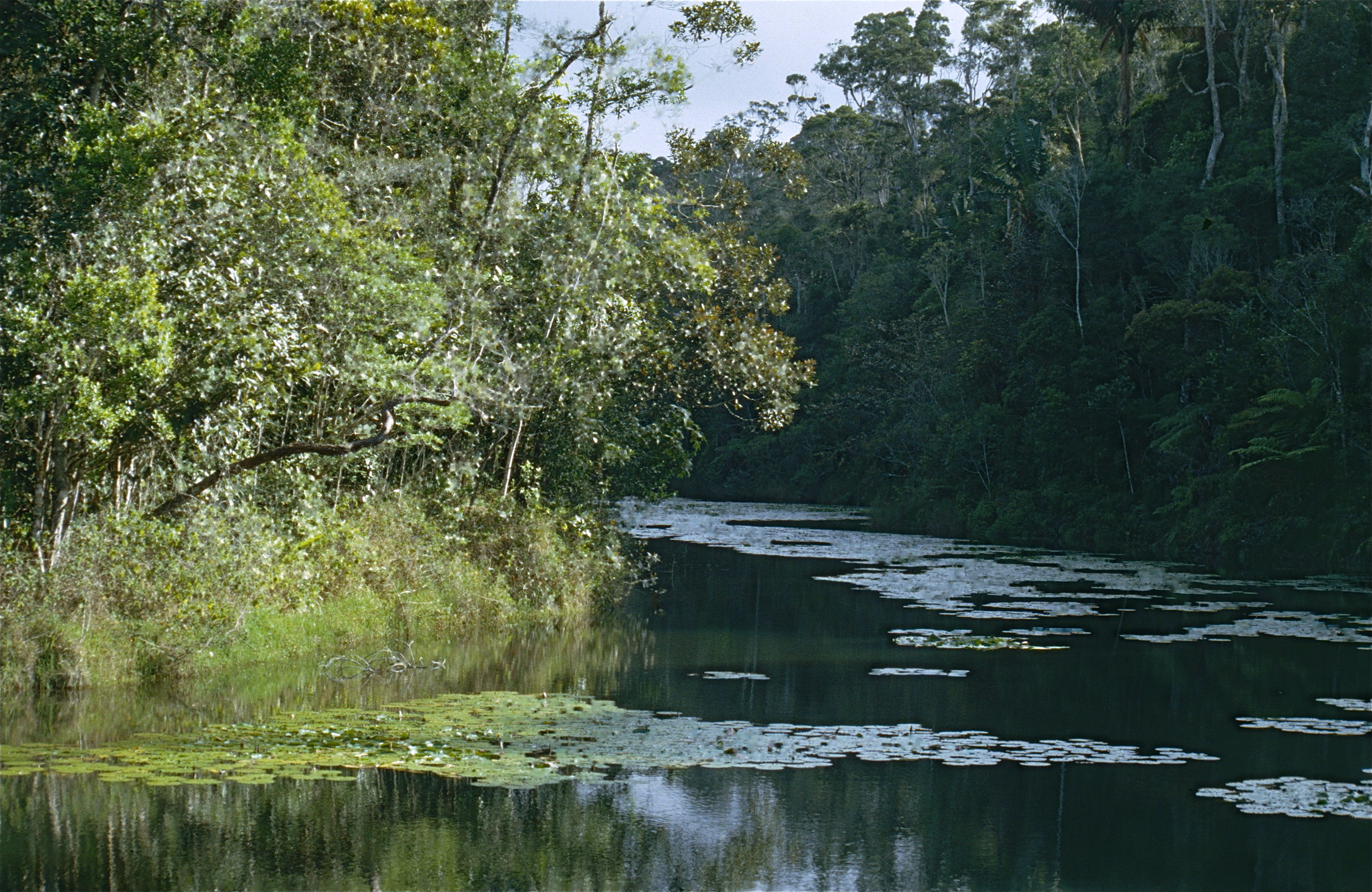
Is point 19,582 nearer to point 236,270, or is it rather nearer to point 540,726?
point 236,270

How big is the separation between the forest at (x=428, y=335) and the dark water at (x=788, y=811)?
199 centimetres

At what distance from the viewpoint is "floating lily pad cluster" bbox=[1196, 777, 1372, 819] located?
841 centimetres

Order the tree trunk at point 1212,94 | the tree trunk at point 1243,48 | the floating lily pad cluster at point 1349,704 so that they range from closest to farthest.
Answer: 1. the floating lily pad cluster at point 1349,704
2. the tree trunk at point 1212,94
3. the tree trunk at point 1243,48

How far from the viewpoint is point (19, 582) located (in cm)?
1105

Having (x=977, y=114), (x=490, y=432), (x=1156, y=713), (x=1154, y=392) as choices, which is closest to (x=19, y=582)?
(x=490, y=432)

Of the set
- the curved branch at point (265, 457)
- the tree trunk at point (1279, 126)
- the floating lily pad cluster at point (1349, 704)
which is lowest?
the floating lily pad cluster at point (1349, 704)

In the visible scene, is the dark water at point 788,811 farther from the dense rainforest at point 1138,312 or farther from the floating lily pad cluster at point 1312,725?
the dense rainforest at point 1138,312

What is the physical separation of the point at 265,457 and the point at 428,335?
2428mm

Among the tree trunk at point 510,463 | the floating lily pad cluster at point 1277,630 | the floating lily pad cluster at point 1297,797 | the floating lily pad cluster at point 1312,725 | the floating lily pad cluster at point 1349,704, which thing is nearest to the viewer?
the floating lily pad cluster at point 1297,797

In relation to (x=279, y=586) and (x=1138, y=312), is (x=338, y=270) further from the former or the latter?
(x=1138, y=312)

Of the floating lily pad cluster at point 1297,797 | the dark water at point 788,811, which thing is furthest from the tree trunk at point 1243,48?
the floating lily pad cluster at point 1297,797

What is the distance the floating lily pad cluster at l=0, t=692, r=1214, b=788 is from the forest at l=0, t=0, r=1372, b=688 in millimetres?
2312

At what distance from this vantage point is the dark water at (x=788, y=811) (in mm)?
7148

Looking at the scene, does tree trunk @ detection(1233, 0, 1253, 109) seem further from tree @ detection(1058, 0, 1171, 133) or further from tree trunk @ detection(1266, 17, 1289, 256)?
tree @ detection(1058, 0, 1171, 133)
